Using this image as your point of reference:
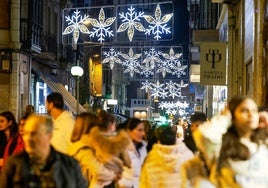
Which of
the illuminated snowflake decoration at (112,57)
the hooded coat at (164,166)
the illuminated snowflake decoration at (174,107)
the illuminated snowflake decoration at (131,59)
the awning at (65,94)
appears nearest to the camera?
the hooded coat at (164,166)

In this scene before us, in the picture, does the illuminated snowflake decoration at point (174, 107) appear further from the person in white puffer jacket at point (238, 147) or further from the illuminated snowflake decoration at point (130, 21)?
the person in white puffer jacket at point (238, 147)

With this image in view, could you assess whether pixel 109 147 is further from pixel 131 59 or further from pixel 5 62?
pixel 131 59

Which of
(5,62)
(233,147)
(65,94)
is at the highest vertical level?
(5,62)

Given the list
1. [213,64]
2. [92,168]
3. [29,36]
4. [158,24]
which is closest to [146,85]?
→ [29,36]

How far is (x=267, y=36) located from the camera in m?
13.3

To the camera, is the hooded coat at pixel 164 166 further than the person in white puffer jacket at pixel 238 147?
Yes

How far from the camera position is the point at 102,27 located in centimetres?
2791

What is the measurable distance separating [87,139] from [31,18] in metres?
23.2

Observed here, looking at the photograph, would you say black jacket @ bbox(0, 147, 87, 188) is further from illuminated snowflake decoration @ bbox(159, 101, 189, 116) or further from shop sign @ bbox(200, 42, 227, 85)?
illuminated snowflake decoration @ bbox(159, 101, 189, 116)

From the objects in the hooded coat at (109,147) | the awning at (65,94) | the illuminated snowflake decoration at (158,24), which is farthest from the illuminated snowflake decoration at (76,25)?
the hooded coat at (109,147)

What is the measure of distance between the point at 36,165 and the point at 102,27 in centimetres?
2272

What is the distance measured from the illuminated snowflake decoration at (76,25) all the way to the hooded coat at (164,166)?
1910cm

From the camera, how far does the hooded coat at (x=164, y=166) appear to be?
340 inches

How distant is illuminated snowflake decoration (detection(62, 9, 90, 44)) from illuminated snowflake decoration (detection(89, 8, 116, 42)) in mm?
344
